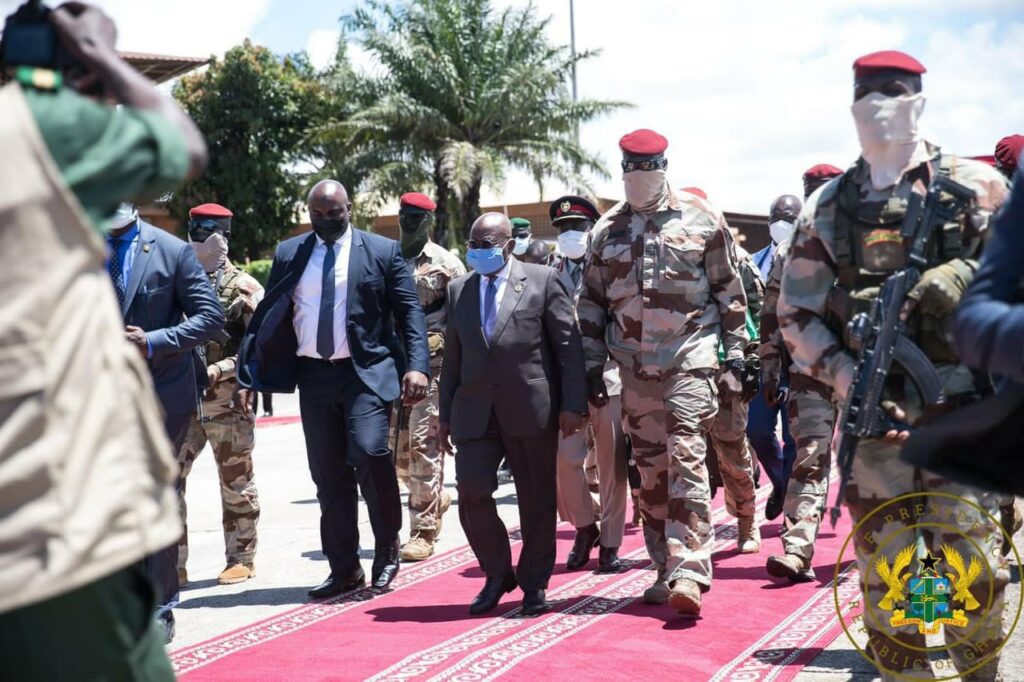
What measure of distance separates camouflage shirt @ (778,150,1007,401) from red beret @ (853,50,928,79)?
1.13 ft

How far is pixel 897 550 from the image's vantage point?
15.6ft

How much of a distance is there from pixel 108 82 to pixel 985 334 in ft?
6.51

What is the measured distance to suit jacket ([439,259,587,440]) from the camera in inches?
291

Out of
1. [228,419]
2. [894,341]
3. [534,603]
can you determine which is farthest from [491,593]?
[894,341]

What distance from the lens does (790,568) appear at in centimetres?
778

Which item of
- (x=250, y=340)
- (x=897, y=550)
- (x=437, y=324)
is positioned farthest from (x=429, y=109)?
(x=897, y=550)

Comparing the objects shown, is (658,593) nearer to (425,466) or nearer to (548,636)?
(548,636)

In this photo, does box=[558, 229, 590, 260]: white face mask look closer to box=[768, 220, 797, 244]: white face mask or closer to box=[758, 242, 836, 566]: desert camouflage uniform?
box=[768, 220, 797, 244]: white face mask

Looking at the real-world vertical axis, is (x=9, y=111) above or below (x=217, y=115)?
below

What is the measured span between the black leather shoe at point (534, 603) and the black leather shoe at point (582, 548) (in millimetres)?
1439

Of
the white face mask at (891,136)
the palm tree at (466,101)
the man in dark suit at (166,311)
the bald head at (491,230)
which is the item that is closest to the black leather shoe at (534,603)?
the man in dark suit at (166,311)

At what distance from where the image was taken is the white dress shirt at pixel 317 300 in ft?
26.2

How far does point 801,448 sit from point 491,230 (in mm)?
2323

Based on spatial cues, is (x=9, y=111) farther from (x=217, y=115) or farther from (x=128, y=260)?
(x=217, y=115)
